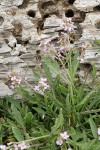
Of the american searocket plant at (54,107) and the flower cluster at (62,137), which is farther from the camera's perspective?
the american searocket plant at (54,107)

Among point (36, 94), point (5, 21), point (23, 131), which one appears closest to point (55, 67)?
point (36, 94)

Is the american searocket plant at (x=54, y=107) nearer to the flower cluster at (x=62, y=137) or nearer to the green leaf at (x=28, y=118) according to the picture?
the green leaf at (x=28, y=118)

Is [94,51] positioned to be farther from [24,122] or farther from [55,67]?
[24,122]

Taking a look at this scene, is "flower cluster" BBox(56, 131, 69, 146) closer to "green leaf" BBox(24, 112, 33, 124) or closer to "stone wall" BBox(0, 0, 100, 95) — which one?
"green leaf" BBox(24, 112, 33, 124)

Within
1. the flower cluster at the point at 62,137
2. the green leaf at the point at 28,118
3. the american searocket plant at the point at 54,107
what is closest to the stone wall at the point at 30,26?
the american searocket plant at the point at 54,107

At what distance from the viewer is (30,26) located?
2.67m

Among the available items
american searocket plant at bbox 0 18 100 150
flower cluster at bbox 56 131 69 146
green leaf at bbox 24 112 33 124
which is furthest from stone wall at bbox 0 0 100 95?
flower cluster at bbox 56 131 69 146

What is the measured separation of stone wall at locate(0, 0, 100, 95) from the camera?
8.66 ft

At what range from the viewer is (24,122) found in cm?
232

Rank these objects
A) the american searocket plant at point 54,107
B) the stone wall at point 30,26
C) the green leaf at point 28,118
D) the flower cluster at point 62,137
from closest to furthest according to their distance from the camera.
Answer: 1. the flower cluster at point 62,137
2. the american searocket plant at point 54,107
3. the green leaf at point 28,118
4. the stone wall at point 30,26

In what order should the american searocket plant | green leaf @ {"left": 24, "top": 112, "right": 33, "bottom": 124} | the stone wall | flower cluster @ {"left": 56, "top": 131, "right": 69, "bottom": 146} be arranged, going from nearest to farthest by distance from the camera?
1. flower cluster @ {"left": 56, "top": 131, "right": 69, "bottom": 146}
2. the american searocket plant
3. green leaf @ {"left": 24, "top": 112, "right": 33, "bottom": 124}
4. the stone wall

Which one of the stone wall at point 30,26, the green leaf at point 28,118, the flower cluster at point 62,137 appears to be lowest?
the flower cluster at point 62,137

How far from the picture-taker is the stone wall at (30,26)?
2641 millimetres

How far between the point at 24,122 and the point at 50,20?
0.76 metres
